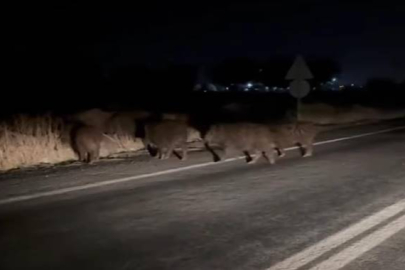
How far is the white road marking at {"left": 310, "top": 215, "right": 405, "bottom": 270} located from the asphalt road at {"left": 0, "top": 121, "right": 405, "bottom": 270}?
0.01 m

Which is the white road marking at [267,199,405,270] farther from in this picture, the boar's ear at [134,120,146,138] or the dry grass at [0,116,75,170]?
the boar's ear at [134,120,146,138]

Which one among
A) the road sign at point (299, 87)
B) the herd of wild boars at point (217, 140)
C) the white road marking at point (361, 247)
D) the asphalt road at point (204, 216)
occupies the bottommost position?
the white road marking at point (361, 247)

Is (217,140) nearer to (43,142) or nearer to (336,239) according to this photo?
(43,142)

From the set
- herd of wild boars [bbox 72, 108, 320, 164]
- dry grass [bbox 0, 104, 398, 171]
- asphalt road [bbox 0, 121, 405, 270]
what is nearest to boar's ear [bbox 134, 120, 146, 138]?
dry grass [bbox 0, 104, 398, 171]

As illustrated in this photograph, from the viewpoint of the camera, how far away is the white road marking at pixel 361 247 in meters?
6.80

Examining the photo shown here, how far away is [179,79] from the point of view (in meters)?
75.3

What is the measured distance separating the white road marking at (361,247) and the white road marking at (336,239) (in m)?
0.16

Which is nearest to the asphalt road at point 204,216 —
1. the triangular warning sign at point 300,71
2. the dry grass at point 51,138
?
the dry grass at point 51,138

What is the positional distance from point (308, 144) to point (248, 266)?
10.6 m

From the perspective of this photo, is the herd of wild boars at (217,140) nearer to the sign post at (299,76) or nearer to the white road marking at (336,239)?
the white road marking at (336,239)

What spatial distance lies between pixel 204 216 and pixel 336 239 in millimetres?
2001

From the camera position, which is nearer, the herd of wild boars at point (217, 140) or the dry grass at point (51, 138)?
the herd of wild boars at point (217, 140)

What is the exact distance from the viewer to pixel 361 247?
753 centimetres

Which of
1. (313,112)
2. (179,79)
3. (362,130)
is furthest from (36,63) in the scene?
(179,79)
